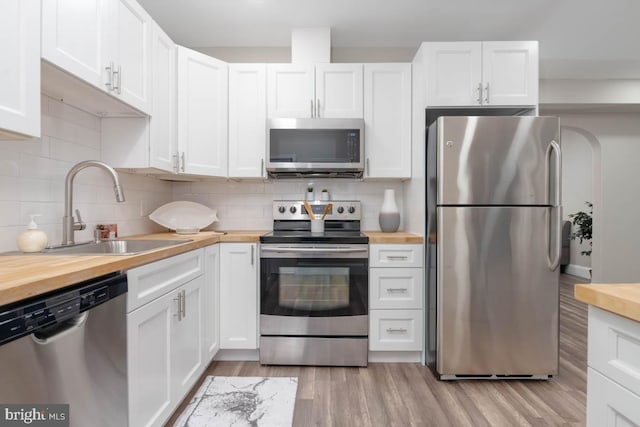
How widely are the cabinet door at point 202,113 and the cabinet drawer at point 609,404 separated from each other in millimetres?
2372

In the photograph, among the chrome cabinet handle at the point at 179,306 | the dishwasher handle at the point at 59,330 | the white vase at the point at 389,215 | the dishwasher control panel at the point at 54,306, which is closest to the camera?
the dishwasher control panel at the point at 54,306

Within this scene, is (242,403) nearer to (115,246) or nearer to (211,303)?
(211,303)

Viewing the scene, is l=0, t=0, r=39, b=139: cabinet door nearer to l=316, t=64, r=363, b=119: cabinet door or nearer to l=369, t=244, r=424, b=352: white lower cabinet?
l=316, t=64, r=363, b=119: cabinet door

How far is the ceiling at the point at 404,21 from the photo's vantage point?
2.41 m

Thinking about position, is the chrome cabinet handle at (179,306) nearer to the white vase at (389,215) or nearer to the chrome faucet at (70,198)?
the chrome faucet at (70,198)

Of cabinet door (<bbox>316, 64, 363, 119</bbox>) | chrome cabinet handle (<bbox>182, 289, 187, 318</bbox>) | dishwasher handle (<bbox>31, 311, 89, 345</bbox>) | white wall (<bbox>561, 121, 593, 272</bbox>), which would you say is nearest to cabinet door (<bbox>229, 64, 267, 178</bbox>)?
cabinet door (<bbox>316, 64, 363, 119</bbox>)

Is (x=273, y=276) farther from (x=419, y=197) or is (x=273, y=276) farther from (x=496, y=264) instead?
(x=496, y=264)

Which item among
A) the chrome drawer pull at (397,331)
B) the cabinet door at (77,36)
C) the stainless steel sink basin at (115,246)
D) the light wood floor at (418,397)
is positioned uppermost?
the cabinet door at (77,36)

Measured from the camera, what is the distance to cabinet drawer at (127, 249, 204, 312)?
1279 mm

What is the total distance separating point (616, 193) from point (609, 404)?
4.91 metres

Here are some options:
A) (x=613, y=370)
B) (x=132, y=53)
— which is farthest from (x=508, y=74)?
(x=132, y=53)

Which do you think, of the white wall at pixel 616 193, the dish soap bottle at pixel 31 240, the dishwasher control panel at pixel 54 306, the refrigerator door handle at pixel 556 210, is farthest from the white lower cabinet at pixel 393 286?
the white wall at pixel 616 193

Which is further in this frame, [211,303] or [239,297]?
[239,297]

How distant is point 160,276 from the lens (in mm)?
1502
